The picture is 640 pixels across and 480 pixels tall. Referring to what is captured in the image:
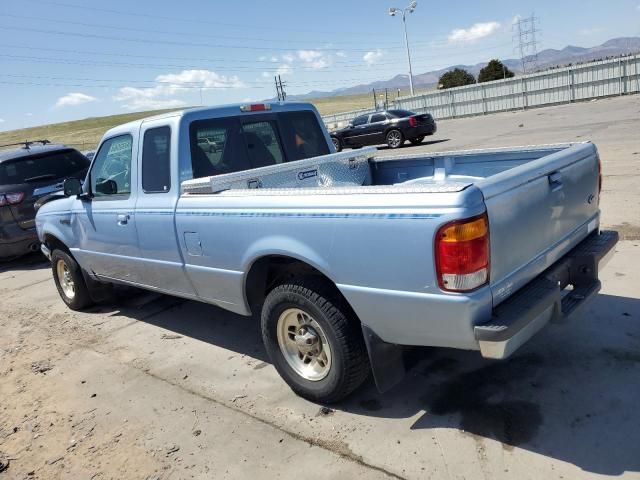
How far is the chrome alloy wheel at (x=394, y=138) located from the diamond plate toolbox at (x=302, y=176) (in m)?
15.6

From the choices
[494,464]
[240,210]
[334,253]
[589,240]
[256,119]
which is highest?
[256,119]

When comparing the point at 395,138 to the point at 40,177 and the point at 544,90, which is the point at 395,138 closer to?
the point at 544,90

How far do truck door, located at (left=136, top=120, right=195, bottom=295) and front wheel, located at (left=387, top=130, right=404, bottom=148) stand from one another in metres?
16.4

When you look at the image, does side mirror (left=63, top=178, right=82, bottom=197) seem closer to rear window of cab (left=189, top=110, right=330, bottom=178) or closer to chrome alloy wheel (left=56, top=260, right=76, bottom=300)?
chrome alloy wheel (left=56, top=260, right=76, bottom=300)

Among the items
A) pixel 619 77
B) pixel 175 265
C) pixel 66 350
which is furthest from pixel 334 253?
pixel 619 77

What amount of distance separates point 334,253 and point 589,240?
192 centimetres

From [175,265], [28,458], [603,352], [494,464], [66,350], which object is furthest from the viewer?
[66,350]

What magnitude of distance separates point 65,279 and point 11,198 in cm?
290

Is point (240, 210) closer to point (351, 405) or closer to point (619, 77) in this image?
point (351, 405)

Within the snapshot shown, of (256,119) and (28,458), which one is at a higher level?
(256,119)

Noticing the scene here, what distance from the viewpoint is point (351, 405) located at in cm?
352

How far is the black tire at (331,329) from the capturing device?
319 centimetres

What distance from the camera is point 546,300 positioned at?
2.85 metres

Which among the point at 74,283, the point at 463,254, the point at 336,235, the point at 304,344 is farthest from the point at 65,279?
the point at 463,254
